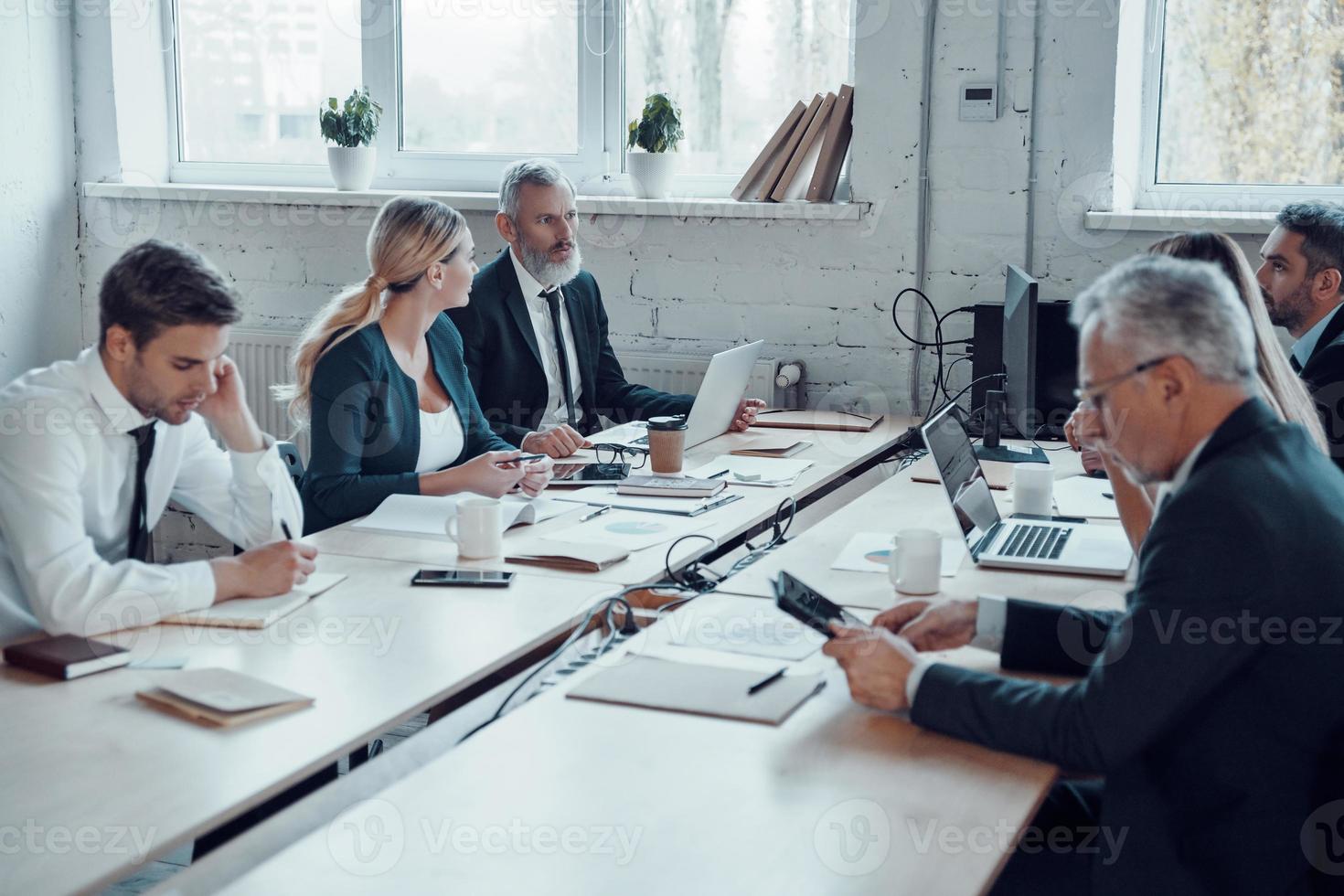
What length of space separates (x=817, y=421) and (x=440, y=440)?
3.58 feet

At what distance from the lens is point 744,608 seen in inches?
74.9

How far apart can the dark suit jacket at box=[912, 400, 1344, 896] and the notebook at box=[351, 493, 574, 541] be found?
117 centimetres

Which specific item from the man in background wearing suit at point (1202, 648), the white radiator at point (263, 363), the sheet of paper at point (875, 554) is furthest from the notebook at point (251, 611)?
the white radiator at point (263, 363)

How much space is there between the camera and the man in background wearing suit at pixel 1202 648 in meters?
1.29

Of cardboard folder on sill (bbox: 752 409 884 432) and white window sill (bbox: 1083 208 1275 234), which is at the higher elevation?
white window sill (bbox: 1083 208 1275 234)

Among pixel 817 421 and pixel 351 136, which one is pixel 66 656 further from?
pixel 351 136

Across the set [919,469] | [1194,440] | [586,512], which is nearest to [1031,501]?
[919,469]

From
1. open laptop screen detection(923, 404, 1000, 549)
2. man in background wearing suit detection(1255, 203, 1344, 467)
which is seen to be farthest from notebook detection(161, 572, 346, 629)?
man in background wearing suit detection(1255, 203, 1344, 467)

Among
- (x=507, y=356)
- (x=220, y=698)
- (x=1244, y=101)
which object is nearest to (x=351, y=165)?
(x=507, y=356)

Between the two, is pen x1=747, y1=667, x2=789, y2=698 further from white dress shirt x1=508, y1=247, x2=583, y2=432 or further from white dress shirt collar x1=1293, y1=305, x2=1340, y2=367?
white dress shirt x1=508, y1=247, x2=583, y2=432

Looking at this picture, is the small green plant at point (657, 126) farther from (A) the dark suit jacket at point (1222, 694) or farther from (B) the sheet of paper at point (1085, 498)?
(A) the dark suit jacket at point (1222, 694)

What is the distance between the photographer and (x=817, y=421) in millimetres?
3543

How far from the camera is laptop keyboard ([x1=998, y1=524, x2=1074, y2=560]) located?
2.18m

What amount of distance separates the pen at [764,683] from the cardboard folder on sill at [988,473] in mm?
1265
